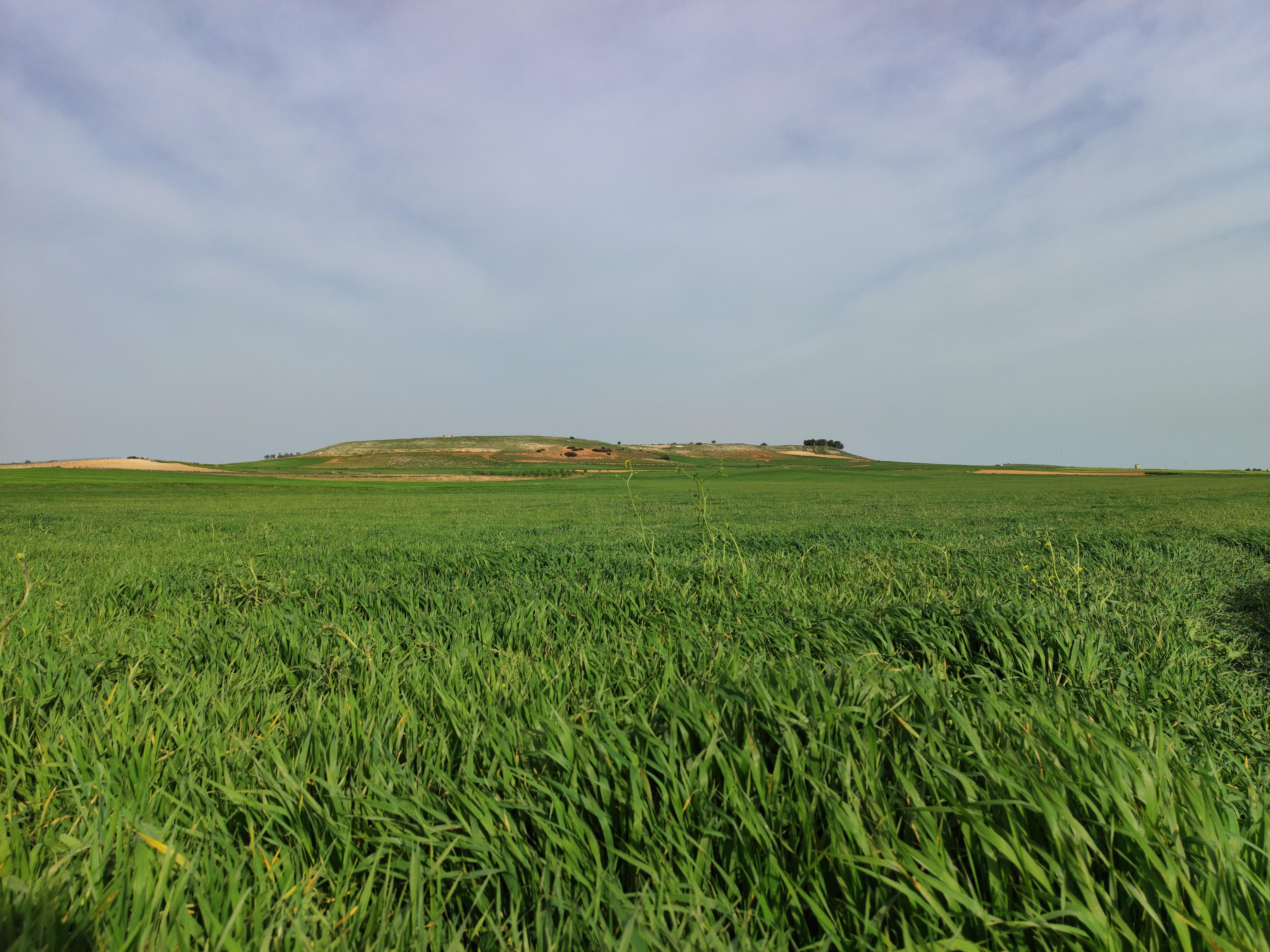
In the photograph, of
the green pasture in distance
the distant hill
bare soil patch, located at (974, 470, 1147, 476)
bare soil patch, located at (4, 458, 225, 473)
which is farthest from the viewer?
the distant hill

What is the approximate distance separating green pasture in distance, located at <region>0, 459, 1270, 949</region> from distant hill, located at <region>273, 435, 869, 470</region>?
217 ft

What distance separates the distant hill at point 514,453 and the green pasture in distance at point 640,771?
6604 cm

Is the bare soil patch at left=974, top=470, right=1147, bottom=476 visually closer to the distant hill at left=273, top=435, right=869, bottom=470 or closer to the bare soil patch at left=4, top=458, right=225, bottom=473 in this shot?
the distant hill at left=273, top=435, right=869, bottom=470

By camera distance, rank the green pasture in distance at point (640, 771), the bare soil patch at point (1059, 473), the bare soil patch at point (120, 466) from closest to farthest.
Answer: the green pasture in distance at point (640, 771) → the bare soil patch at point (120, 466) → the bare soil patch at point (1059, 473)

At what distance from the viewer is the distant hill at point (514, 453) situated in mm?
81812

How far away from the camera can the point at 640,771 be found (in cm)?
158

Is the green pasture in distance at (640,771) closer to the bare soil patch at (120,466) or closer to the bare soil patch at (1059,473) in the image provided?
the bare soil patch at (120,466)

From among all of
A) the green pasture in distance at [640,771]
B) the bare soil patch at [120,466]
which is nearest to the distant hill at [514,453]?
the bare soil patch at [120,466]

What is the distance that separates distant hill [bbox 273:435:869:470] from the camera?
3221 inches

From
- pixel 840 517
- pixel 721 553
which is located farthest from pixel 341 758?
pixel 840 517

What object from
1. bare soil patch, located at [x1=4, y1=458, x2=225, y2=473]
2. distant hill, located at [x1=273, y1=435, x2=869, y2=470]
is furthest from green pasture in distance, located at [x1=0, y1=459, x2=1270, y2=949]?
distant hill, located at [x1=273, y1=435, x2=869, y2=470]

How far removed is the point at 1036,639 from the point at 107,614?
19.0 feet

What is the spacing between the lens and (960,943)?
3.54 feet

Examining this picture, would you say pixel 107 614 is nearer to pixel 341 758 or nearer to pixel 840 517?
pixel 341 758
